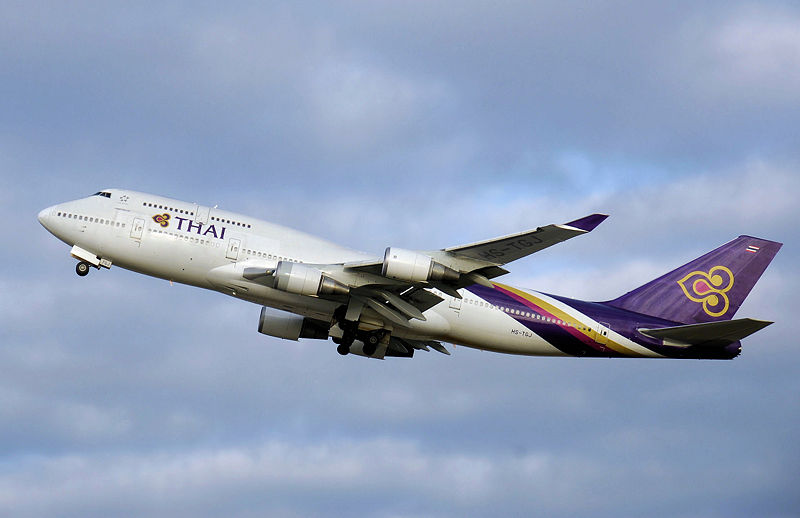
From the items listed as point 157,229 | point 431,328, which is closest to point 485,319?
point 431,328

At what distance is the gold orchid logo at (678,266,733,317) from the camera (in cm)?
5222

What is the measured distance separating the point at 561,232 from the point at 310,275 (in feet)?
35.2

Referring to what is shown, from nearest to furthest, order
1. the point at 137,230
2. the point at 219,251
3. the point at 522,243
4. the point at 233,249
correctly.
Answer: the point at 522,243, the point at 219,251, the point at 233,249, the point at 137,230

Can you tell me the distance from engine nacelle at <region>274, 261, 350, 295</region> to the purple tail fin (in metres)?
15.2

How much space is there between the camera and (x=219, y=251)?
145 ft

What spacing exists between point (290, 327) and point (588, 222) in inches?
725

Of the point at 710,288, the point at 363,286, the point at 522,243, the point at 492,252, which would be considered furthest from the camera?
the point at 710,288

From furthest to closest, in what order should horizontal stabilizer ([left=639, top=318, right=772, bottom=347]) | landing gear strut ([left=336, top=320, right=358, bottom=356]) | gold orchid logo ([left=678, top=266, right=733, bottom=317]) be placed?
gold orchid logo ([left=678, top=266, right=733, bottom=317]) < landing gear strut ([left=336, top=320, right=358, bottom=356]) < horizontal stabilizer ([left=639, top=318, right=772, bottom=347])

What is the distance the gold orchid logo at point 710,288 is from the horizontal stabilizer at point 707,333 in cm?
483

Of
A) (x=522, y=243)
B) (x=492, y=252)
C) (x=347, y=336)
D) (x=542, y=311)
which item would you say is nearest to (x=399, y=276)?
(x=492, y=252)

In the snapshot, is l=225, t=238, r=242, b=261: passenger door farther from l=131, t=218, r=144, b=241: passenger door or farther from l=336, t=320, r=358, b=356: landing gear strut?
l=336, t=320, r=358, b=356: landing gear strut

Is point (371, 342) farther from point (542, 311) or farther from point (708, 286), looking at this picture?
point (708, 286)

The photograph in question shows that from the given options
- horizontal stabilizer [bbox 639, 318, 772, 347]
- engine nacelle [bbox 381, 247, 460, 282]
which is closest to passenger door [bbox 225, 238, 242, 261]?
engine nacelle [bbox 381, 247, 460, 282]

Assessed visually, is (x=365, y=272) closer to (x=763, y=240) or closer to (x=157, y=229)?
(x=157, y=229)
